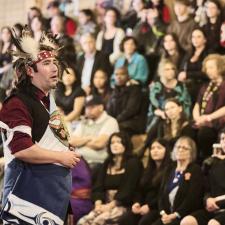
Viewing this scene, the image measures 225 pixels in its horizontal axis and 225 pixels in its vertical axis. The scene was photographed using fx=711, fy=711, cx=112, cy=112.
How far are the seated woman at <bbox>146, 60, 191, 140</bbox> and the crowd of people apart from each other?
11 millimetres

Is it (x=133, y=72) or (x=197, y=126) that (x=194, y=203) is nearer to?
(x=197, y=126)

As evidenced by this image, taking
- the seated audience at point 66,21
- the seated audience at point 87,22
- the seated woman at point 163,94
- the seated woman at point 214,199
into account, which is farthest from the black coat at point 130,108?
the seated audience at point 66,21

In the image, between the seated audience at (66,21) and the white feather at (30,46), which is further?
the seated audience at (66,21)

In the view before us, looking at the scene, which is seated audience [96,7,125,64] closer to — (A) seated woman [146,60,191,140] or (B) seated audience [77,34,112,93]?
(B) seated audience [77,34,112,93]

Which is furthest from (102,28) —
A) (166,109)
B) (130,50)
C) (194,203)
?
(194,203)

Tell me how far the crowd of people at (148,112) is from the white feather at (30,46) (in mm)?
1397

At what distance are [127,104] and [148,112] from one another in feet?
0.83

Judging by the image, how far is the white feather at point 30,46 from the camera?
375 centimetres

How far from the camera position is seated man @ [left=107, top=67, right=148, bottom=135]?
25.6ft

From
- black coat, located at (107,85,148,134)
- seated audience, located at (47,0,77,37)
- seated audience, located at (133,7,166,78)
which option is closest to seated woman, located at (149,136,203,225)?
black coat, located at (107,85,148,134)

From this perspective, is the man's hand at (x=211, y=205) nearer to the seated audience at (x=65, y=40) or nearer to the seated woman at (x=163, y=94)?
the seated woman at (x=163, y=94)

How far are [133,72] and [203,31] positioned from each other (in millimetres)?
1040

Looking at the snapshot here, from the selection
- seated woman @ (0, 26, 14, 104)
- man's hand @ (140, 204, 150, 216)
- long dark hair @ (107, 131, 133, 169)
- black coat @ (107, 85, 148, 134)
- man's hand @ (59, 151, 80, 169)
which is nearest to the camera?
man's hand @ (59, 151, 80, 169)

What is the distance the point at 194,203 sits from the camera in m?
6.08
